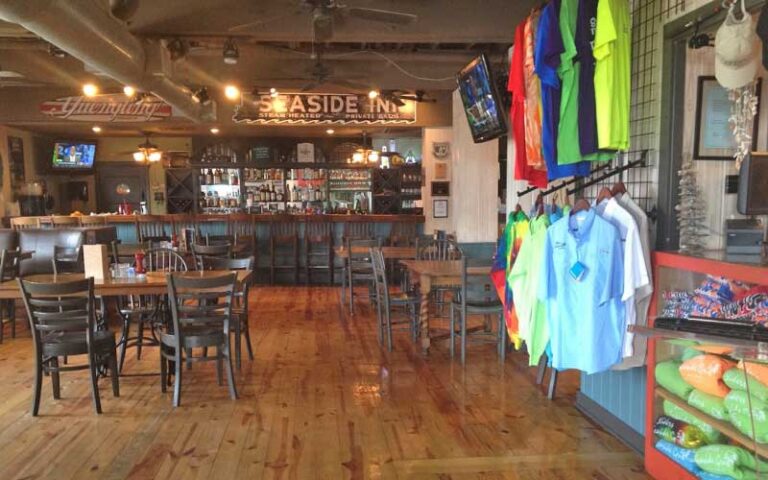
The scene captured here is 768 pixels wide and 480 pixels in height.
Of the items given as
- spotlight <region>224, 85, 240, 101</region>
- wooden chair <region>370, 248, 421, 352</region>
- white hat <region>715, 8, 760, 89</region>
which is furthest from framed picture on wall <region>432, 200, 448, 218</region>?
white hat <region>715, 8, 760, 89</region>

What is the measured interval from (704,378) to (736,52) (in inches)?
59.7

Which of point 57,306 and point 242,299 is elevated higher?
point 57,306

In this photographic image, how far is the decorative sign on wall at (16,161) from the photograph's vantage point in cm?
1045

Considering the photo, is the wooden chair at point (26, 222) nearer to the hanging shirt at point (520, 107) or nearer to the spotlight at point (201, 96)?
the spotlight at point (201, 96)

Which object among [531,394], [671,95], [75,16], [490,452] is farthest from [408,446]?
[75,16]

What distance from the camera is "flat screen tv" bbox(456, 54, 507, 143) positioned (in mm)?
5090

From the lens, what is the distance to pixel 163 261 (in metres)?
5.63

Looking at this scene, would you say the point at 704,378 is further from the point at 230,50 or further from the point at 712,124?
the point at 230,50

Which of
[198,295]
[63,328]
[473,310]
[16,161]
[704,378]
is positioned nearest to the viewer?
[704,378]

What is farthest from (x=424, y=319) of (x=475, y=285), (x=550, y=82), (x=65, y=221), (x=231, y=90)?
(x=65, y=221)

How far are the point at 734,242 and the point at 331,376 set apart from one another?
3151 millimetres

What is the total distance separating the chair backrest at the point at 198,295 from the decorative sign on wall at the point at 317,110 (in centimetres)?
614

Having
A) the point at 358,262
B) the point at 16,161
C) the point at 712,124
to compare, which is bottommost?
the point at 358,262

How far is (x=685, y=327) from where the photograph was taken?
181 centimetres
